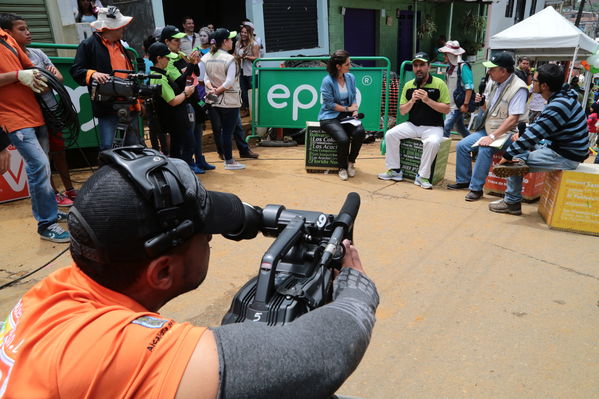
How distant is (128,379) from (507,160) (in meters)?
4.49

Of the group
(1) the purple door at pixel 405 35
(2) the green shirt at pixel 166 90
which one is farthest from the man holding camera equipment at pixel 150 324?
(1) the purple door at pixel 405 35

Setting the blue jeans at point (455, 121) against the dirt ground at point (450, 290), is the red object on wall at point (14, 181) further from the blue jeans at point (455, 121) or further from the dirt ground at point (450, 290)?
the blue jeans at point (455, 121)

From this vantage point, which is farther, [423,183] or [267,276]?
[423,183]

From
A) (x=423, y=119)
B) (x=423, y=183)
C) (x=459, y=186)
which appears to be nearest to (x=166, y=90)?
(x=423, y=119)

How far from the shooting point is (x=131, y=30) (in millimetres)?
8602

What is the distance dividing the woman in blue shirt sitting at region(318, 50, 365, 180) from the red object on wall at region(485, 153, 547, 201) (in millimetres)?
1644

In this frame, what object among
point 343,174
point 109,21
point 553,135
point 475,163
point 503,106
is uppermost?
point 109,21

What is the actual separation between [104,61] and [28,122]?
3.33ft

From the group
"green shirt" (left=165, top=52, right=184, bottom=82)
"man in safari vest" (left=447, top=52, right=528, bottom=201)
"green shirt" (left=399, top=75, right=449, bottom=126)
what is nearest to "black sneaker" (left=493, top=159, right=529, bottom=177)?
"man in safari vest" (left=447, top=52, right=528, bottom=201)

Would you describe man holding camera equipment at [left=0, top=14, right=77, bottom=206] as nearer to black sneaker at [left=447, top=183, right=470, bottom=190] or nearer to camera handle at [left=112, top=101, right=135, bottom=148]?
camera handle at [left=112, top=101, right=135, bottom=148]

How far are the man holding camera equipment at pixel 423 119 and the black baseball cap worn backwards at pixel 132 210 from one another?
16.6 feet

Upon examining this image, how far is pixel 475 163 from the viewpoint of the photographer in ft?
18.6

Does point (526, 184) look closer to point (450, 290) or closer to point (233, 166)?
point (450, 290)

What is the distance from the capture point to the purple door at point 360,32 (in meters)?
13.4
